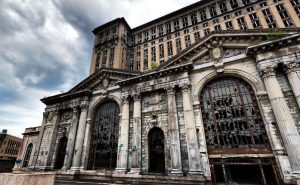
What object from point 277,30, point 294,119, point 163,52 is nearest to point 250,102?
point 294,119

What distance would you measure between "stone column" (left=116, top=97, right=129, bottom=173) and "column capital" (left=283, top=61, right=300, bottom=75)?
1388 centimetres

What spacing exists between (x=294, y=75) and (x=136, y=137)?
13.4 metres

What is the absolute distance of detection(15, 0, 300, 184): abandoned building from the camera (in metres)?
11.4

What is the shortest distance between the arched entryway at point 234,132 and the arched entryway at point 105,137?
9396 mm

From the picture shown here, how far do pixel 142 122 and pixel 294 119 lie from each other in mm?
11733

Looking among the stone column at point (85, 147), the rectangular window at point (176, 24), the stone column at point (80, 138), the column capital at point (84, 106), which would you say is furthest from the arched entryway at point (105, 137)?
the rectangular window at point (176, 24)

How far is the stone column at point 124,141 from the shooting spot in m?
14.3

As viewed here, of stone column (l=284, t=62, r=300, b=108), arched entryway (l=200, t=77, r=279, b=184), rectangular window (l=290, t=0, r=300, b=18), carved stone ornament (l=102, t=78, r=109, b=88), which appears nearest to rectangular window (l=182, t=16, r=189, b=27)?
rectangular window (l=290, t=0, r=300, b=18)

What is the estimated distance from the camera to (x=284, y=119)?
1070 cm

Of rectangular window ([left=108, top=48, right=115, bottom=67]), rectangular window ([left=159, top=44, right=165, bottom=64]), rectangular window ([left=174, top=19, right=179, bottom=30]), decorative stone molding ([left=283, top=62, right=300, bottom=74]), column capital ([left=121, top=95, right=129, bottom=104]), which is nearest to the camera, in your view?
decorative stone molding ([left=283, top=62, right=300, bottom=74])

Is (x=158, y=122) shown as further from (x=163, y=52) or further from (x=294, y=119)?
(x=163, y=52)

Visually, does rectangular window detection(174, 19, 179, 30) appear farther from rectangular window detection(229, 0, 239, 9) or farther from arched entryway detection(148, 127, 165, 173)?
arched entryway detection(148, 127, 165, 173)

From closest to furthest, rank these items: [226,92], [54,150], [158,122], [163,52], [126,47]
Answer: [226,92]
[158,122]
[54,150]
[163,52]
[126,47]

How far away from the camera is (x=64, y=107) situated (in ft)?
68.1
